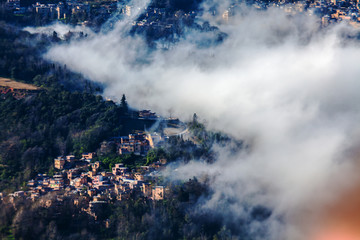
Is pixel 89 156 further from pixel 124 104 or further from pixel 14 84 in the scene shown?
pixel 14 84

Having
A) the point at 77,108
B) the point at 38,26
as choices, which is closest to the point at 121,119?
the point at 77,108

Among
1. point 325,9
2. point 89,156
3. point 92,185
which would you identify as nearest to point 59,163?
point 89,156

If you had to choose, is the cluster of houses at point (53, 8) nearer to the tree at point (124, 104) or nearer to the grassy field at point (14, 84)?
the grassy field at point (14, 84)

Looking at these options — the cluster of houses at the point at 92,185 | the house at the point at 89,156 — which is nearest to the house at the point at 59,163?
the cluster of houses at the point at 92,185

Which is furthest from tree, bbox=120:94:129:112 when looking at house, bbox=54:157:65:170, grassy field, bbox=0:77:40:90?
house, bbox=54:157:65:170

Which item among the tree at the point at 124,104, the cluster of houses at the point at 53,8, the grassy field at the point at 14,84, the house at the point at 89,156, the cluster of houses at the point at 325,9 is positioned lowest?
the house at the point at 89,156

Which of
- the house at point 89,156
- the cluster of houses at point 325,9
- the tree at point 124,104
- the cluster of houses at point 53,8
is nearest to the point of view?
the house at point 89,156

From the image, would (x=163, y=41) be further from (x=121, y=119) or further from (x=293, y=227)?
(x=293, y=227)

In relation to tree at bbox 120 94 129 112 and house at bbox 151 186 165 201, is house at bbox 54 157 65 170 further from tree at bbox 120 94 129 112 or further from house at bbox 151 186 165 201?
tree at bbox 120 94 129 112
